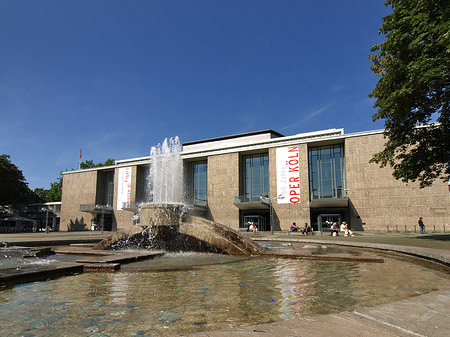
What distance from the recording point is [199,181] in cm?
4597

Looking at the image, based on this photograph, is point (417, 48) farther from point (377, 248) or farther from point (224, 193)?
point (224, 193)

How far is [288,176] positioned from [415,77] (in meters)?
26.8

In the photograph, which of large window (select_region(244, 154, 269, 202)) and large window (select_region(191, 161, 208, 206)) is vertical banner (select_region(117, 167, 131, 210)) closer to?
large window (select_region(191, 161, 208, 206))

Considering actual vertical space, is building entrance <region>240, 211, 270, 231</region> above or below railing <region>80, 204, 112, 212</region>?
below

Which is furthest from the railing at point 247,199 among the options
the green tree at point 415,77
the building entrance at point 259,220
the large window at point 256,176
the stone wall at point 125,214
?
the green tree at point 415,77

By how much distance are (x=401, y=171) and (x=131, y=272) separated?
1471cm

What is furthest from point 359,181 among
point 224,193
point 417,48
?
point 417,48

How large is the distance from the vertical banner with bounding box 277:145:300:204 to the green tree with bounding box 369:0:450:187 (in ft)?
68.7

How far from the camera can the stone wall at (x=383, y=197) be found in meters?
30.6

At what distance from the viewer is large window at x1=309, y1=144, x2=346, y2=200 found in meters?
36.5

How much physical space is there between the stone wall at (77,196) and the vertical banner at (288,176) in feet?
108

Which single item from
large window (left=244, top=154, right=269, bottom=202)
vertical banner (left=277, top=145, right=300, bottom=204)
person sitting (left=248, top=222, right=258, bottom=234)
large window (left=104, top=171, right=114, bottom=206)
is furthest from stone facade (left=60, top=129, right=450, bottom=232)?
person sitting (left=248, top=222, right=258, bottom=234)

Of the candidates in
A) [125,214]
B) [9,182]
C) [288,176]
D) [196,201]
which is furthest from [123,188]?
[288,176]

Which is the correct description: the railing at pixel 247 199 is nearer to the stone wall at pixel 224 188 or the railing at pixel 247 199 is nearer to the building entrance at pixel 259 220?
the stone wall at pixel 224 188
